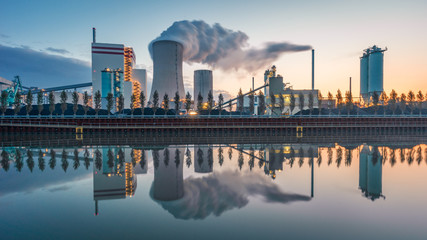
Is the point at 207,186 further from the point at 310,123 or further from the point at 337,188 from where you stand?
the point at 310,123

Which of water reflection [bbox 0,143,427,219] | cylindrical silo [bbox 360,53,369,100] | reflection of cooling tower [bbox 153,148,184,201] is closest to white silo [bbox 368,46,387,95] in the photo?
cylindrical silo [bbox 360,53,369,100]

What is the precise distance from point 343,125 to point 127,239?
122 feet

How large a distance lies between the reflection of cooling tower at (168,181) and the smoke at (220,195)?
24cm

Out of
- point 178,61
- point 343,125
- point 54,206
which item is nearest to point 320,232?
point 54,206

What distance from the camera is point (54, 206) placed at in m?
5.51

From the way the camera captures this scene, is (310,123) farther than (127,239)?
Yes

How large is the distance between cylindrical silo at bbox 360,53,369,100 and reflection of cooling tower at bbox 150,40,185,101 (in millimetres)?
60363

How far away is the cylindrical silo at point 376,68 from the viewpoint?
68562 millimetres

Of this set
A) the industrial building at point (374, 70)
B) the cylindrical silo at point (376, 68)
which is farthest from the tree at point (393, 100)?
the cylindrical silo at point (376, 68)

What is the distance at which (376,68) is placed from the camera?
69125 millimetres

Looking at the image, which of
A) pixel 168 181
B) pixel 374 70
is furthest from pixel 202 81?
pixel 168 181

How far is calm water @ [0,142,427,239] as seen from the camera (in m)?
4.34

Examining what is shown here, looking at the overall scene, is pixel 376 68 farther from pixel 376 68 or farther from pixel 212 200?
pixel 212 200

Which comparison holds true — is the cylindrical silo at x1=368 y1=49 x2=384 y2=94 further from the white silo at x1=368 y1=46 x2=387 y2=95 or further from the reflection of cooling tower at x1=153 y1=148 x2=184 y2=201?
the reflection of cooling tower at x1=153 y1=148 x2=184 y2=201
